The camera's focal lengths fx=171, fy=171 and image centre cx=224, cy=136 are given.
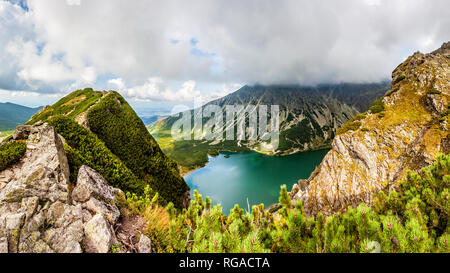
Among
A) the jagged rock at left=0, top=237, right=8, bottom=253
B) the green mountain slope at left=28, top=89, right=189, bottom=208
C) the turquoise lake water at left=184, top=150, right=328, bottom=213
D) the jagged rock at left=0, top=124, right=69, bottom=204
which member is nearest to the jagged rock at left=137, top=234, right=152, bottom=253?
the jagged rock at left=0, top=237, right=8, bottom=253

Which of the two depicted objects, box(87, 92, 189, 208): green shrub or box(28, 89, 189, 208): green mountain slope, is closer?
box(28, 89, 189, 208): green mountain slope

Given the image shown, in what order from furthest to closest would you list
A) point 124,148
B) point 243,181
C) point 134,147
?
point 243,181
point 134,147
point 124,148

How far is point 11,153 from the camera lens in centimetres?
712

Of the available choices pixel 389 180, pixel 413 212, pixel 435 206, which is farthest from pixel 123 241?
pixel 389 180

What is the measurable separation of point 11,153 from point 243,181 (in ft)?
285

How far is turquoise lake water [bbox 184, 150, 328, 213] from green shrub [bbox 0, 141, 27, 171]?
57180mm

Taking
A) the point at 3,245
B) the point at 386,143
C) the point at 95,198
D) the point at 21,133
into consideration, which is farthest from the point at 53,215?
the point at 386,143

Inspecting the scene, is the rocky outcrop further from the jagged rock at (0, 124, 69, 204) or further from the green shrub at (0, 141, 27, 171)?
the green shrub at (0, 141, 27, 171)

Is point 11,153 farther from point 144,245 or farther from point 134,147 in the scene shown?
point 134,147

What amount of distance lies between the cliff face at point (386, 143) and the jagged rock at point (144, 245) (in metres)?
38.3

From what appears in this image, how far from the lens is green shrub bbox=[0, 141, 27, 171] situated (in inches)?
272

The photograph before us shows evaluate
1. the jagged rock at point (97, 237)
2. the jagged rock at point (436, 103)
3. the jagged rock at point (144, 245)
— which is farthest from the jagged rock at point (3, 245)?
the jagged rock at point (436, 103)

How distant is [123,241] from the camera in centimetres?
511
